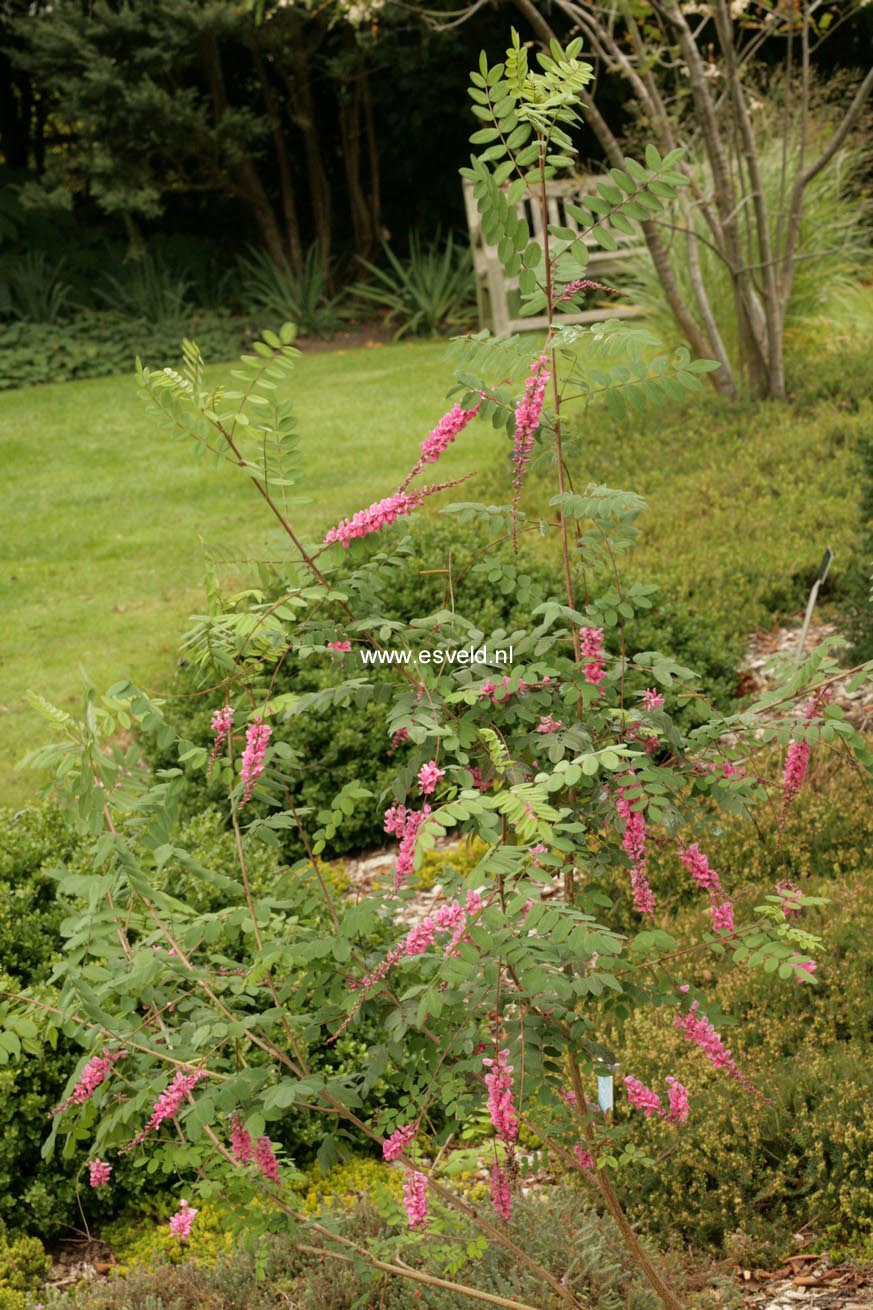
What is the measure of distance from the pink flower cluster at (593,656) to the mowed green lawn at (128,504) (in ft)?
8.15

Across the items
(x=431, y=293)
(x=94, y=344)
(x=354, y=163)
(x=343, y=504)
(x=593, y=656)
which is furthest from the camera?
(x=354, y=163)

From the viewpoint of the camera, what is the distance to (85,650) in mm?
6043

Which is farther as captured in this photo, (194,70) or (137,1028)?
(194,70)

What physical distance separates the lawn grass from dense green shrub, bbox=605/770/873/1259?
65.0 inches

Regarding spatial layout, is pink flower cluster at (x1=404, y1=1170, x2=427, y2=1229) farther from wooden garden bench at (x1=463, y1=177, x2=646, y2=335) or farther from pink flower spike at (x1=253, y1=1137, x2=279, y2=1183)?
wooden garden bench at (x1=463, y1=177, x2=646, y2=335)

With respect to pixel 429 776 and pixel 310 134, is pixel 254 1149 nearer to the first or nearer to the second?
pixel 429 776

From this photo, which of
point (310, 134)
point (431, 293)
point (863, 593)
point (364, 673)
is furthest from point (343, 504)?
point (310, 134)

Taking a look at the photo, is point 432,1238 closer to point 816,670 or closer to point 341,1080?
point 341,1080

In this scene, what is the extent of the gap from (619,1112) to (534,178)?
1996 millimetres

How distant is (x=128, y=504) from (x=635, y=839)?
709 centimetres

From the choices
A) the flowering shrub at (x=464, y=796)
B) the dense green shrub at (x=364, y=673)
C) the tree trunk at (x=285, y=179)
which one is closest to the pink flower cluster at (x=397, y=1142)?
the flowering shrub at (x=464, y=796)

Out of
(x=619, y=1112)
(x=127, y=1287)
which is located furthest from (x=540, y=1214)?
(x=127, y=1287)

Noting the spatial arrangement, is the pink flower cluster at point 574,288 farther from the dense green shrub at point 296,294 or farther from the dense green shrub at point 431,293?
the dense green shrub at point 296,294

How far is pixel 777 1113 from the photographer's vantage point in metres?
2.69
